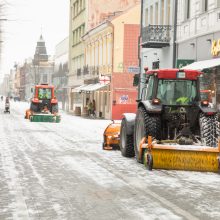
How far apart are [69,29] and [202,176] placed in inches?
2139

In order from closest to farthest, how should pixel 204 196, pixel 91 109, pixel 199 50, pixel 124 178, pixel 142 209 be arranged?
pixel 142 209
pixel 204 196
pixel 124 178
pixel 199 50
pixel 91 109

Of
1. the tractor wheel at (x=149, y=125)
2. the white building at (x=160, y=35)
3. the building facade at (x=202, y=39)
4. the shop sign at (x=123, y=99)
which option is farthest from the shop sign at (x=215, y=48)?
the shop sign at (x=123, y=99)

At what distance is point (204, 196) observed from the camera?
7.75 m

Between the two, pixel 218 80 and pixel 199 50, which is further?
pixel 199 50

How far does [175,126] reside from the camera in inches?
439

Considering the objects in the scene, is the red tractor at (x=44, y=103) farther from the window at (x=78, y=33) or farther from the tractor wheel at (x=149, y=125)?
the window at (x=78, y=33)

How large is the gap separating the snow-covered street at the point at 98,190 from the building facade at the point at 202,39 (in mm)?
9101

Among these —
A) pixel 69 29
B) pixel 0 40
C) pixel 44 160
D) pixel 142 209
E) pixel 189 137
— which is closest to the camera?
pixel 142 209

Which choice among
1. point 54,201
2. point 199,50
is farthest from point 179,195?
point 199,50

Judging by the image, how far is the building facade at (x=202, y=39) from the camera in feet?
67.5

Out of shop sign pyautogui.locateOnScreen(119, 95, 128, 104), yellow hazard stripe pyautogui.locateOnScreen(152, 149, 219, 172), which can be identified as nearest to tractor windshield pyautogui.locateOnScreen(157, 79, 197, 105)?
yellow hazard stripe pyautogui.locateOnScreen(152, 149, 219, 172)

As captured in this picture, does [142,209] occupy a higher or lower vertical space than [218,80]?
lower

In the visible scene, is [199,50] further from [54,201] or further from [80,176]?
[54,201]

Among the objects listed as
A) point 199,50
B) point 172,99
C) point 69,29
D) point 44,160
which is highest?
point 69,29
